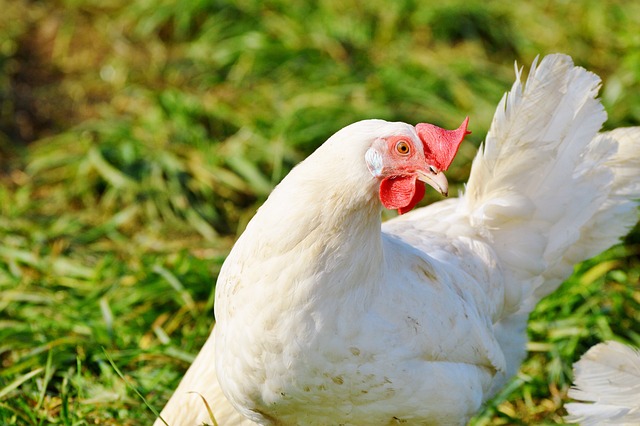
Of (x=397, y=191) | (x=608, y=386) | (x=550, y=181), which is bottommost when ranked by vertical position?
(x=608, y=386)

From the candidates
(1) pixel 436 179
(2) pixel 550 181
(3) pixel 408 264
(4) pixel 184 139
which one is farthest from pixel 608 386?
(4) pixel 184 139

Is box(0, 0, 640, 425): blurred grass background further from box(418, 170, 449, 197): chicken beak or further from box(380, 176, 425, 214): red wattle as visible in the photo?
box(418, 170, 449, 197): chicken beak

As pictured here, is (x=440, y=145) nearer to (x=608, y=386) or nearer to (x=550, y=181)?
(x=550, y=181)

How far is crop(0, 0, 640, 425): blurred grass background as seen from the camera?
433 cm

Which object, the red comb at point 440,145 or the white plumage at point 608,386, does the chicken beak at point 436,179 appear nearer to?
the red comb at point 440,145

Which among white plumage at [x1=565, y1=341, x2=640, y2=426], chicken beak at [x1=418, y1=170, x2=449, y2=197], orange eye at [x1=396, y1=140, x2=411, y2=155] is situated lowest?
white plumage at [x1=565, y1=341, x2=640, y2=426]

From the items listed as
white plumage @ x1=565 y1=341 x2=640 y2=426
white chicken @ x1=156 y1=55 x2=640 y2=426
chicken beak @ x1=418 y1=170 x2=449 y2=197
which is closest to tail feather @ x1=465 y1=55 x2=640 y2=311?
white chicken @ x1=156 y1=55 x2=640 y2=426

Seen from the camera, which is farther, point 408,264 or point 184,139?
point 184,139

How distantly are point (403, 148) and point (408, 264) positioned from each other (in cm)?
60

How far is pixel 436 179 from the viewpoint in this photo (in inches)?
109

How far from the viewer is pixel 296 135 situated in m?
6.06

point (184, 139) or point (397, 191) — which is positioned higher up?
point (184, 139)

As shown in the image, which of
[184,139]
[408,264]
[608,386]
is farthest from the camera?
[184,139]

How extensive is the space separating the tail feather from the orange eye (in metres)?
0.94
